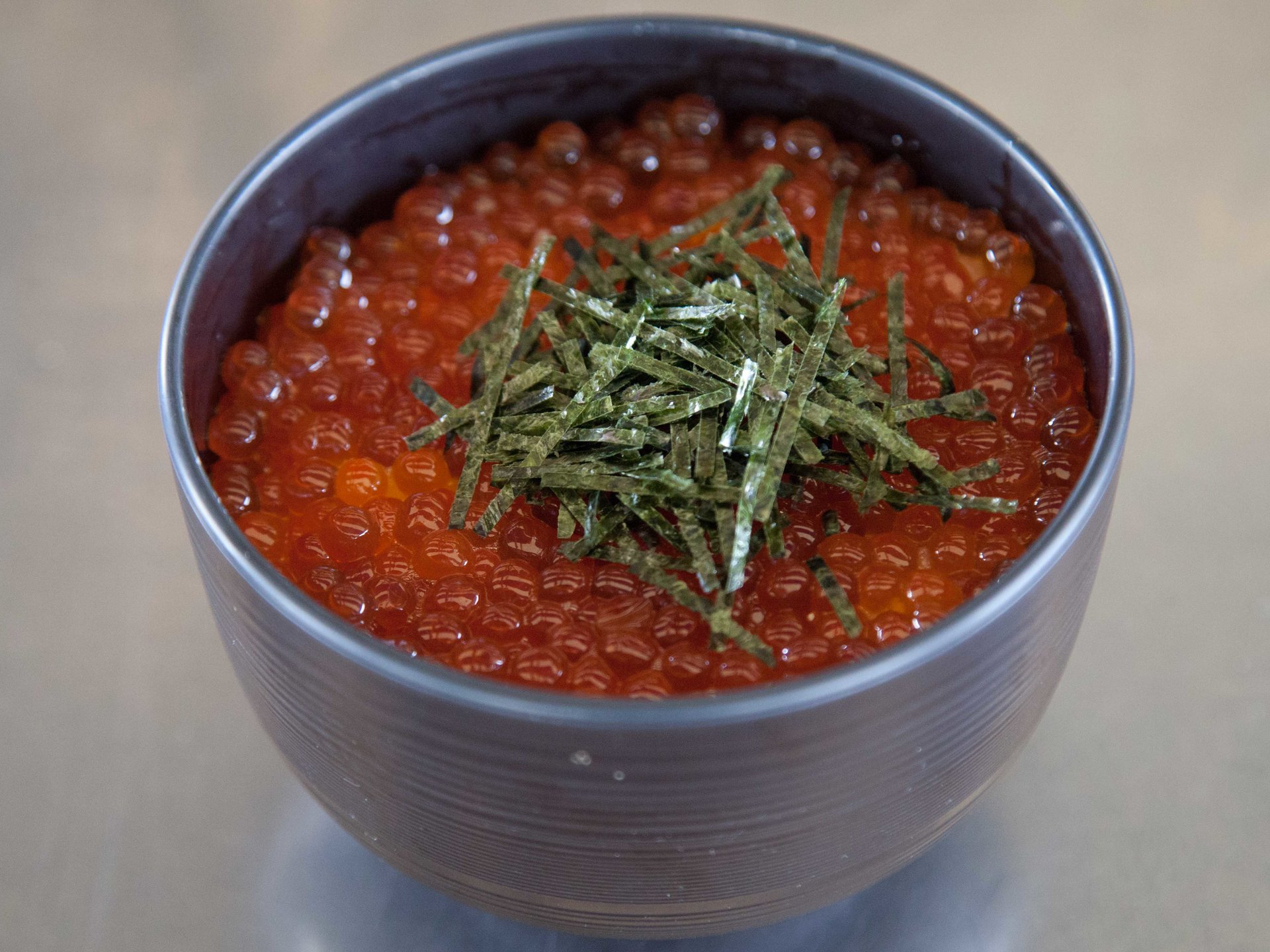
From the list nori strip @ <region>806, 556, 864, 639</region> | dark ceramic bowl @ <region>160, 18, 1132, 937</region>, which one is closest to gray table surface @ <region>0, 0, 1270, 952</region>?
dark ceramic bowl @ <region>160, 18, 1132, 937</region>

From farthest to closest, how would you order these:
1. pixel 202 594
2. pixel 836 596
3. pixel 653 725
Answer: pixel 202 594 → pixel 836 596 → pixel 653 725

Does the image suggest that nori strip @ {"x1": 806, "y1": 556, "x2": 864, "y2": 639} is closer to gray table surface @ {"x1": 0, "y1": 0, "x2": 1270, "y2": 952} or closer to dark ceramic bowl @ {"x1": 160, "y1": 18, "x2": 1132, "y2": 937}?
dark ceramic bowl @ {"x1": 160, "y1": 18, "x2": 1132, "y2": 937}

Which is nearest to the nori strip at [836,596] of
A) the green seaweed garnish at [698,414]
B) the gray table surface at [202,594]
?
the green seaweed garnish at [698,414]

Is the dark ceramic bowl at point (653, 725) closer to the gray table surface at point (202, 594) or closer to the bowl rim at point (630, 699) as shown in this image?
the bowl rim at point (630, 699)

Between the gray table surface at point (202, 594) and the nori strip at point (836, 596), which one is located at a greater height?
the nori strip at point (836, 596)

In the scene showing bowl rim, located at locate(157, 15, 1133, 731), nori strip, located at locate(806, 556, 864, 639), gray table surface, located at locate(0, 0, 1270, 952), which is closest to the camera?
bowl rim, located at locate(157, 15, 1133, 731)

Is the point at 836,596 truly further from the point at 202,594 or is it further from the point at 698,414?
the point at 202,594

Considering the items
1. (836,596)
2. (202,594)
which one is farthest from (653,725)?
(202,594)
